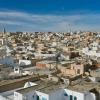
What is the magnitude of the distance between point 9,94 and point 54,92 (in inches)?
197

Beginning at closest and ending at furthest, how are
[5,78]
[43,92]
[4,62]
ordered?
[43,92] < [5,78] < [4,62]

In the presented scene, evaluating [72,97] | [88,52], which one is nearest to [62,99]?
[72,97]

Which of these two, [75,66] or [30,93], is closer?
[30,93]

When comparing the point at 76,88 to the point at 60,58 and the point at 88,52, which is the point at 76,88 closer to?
the point at 60,58

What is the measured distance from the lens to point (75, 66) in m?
33.6

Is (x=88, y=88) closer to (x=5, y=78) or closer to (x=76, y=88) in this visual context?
(x=76, y=88)

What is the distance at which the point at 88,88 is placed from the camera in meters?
20.1

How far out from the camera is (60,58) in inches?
1938

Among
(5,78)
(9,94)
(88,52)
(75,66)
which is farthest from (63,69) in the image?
(88,52)

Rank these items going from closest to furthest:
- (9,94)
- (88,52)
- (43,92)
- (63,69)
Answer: (43,92) < (9,94) < (63,69) < (88,52)

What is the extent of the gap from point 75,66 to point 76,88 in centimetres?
1365

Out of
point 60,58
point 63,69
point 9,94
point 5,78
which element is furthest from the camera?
point 60,58

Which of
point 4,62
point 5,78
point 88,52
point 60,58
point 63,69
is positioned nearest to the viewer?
point 5,78

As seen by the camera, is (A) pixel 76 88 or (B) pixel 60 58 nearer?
(A) pixel 76 88
